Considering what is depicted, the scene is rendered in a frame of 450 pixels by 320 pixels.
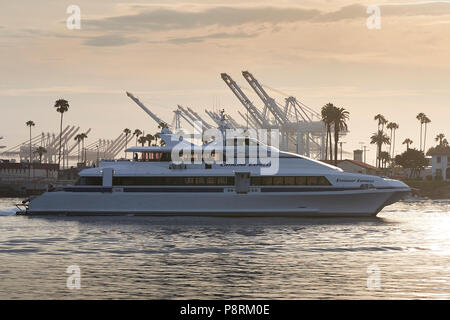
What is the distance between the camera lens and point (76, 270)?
2855 centimetres

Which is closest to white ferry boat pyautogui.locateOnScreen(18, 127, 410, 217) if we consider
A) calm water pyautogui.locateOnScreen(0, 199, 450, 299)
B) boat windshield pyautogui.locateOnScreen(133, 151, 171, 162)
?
boat windshield pyautogui.locateOnScreen(133, 151, 171, 162)

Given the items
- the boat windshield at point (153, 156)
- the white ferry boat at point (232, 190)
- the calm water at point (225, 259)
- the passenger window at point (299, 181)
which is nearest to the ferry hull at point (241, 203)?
the white ferry boat at point (232, 190)

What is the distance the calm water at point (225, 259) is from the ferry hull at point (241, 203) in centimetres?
214

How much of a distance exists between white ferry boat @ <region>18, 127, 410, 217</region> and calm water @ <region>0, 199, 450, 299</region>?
235 cm

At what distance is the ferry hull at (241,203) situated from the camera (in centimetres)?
5362

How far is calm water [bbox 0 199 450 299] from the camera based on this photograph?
80.8 ft

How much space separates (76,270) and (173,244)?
9765 millimetres

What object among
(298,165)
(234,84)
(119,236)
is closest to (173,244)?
(119,236)

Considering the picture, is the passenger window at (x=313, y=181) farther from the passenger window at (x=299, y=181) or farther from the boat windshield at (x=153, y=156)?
the boat windshield at (x=153, y=156)

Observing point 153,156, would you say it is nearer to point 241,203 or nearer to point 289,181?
point 241,203

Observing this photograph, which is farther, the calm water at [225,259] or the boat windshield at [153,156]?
the boat windshield at [153,156]

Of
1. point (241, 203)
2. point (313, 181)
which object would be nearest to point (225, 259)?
point (241, 203)

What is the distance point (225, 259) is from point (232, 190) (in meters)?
21.9
